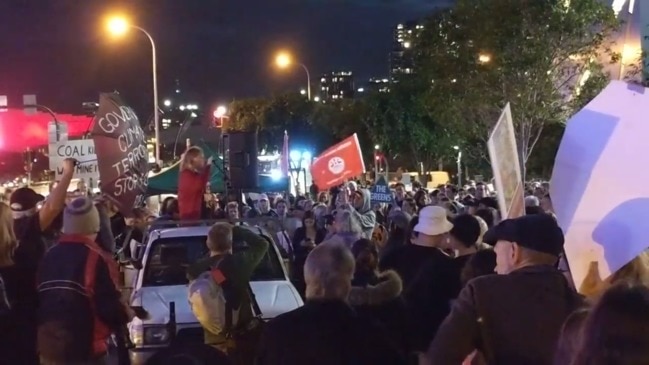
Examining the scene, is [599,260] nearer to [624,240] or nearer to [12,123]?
[624,240]

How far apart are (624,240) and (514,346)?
0.74 m

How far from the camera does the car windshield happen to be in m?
10.1

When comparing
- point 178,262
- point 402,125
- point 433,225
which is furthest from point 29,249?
point 402,125

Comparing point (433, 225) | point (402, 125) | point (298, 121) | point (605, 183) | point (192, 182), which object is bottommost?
point (298, 121)

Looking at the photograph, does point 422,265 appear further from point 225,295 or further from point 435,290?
point 225,295

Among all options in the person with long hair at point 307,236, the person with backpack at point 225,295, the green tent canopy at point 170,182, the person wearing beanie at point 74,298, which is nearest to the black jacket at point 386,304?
the person with backpack at point 225,295

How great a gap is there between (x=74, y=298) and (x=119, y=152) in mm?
4748

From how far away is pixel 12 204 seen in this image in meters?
7.50

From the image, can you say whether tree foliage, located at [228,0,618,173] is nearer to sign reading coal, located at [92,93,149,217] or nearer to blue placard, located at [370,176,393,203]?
blue placard, located at [370,176,393,203]

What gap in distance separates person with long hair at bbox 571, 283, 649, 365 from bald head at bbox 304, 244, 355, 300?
6.51 feet

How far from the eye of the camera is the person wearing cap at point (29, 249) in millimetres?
6105

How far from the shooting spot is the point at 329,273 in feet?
14.7

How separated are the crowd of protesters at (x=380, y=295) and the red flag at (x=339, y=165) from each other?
33.9 ft

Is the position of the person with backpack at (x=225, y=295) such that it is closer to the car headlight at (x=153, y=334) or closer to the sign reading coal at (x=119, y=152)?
the car headlight at (x=153, y=334)
